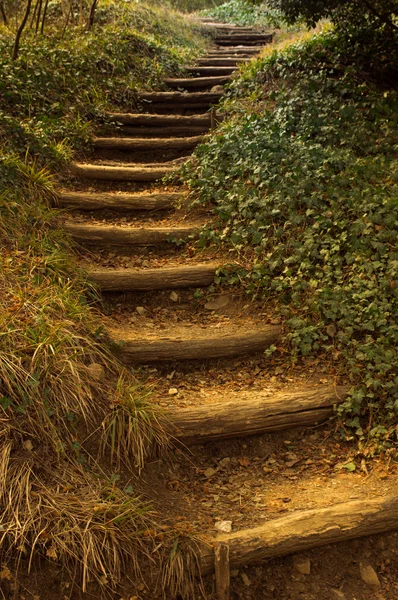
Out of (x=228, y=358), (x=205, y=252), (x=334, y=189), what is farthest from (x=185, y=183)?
(x=228, y=358)

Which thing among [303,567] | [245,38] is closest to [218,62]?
[245,38]

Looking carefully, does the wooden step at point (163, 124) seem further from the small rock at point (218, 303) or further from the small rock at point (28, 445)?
the small rock at point (28, 445)

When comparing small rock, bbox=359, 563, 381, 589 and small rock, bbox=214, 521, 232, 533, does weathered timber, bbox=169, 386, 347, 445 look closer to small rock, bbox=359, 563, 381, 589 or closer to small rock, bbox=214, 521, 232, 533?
small rock, bbox=214, 521, 232, 533

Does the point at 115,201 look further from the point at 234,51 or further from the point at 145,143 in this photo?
the point at 234,51

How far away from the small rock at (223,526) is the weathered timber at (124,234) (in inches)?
103

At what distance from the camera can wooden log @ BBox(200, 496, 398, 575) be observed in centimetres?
312

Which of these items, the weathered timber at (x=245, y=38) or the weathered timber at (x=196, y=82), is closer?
the weathered timber at (x=196, y=82)

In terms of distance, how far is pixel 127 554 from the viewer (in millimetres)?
2926

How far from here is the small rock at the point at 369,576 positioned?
318cm

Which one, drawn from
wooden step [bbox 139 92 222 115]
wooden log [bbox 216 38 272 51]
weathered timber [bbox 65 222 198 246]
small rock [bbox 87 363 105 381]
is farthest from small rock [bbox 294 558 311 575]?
wooden log [bbox 216 38 272 51]

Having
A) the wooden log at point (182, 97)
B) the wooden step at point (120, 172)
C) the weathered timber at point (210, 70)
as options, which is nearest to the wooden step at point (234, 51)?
the weathered timber at point (210, 70)

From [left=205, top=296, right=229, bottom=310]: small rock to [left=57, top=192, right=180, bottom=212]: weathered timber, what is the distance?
4.39 feet

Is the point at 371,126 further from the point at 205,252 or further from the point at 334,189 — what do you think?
the point at 205,252

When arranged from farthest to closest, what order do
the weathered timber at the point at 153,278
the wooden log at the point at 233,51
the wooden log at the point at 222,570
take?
1. the wooden log at the point at 233,51
2. the weathered timber at the point at 153,278
3. the wooden log at the point at 222,570
